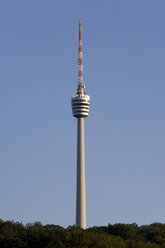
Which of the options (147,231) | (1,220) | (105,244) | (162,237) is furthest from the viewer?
(147,231)

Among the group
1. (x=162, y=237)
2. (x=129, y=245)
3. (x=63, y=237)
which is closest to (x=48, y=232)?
(x=63, y=237)

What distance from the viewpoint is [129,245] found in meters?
137

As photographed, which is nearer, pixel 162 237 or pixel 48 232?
pixel 48 232

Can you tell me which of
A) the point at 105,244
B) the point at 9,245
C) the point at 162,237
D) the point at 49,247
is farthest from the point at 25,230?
the point at 162,237

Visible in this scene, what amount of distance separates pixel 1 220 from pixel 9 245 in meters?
21.0

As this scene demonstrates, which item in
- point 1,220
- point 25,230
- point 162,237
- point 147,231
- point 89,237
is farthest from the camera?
point 147,231

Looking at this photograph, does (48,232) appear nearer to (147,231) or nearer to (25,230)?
(25,230)

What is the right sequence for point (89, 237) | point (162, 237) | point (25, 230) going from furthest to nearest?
point (162, 237) → point (25, 230) → point (89, 237)

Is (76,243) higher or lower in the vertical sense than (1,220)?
lower

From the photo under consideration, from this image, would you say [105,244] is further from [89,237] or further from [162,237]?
[162,237]

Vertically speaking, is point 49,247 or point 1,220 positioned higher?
point 1,220

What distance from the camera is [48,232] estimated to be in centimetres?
13775

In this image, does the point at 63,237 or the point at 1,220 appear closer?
the point at 63,237

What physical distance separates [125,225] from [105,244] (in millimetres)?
71548
